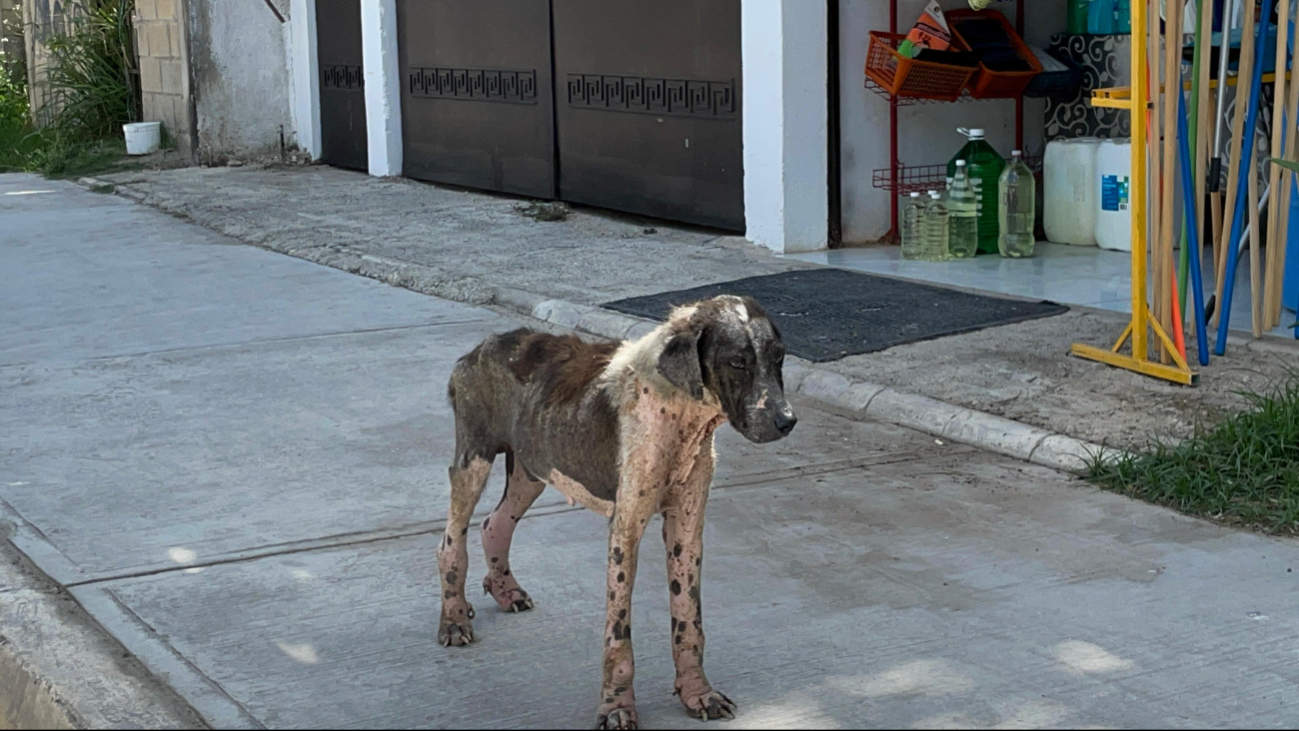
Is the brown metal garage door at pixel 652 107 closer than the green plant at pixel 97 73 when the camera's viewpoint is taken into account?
Yes

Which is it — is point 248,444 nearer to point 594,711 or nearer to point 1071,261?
point 594,711

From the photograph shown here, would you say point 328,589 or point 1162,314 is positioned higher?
point 1162,314

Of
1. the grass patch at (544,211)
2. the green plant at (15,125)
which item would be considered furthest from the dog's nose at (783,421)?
the green plant at (15,125)

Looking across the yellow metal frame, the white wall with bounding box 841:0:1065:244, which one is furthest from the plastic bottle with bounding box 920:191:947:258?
the yellow metal frame

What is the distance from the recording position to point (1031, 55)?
968 cm

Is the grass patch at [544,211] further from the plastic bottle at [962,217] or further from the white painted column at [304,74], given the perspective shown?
the white painted column at [304,74]

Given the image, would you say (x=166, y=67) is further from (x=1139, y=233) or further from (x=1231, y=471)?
(x=1231, y=471)

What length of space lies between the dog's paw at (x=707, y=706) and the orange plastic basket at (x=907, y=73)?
633 centimetres

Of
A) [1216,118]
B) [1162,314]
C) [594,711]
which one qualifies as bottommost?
[594,711]

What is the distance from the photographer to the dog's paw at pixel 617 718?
11.2 ft

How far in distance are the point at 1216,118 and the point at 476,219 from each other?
649 centimetres

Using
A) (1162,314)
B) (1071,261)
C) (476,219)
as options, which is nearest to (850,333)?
(1162,314)

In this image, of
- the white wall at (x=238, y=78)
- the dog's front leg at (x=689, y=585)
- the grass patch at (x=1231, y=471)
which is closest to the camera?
the dog's front leg at (x=689, y=585)

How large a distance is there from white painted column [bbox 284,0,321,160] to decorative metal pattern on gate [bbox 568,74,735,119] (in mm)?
4891
